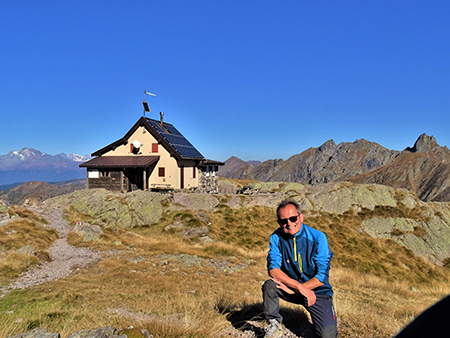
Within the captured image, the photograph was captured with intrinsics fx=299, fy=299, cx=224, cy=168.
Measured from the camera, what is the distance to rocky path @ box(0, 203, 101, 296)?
39.1ft

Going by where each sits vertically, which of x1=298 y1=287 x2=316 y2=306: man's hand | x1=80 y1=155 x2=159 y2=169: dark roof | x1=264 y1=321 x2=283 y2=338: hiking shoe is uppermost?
x1=80 y1=155 x2=159 y2=169: dark roof

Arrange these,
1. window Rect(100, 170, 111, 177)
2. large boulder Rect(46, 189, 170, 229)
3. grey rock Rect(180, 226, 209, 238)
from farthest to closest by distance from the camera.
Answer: window Rect(100, 170, 111, 177)
large boulder Rect(46, 189, 170, 229)
grey rock Rect(180, 226, 209, 238)

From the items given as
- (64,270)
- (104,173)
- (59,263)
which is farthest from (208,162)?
(64,270)

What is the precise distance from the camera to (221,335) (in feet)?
18.6

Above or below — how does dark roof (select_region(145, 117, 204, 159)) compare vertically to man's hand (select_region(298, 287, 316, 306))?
above

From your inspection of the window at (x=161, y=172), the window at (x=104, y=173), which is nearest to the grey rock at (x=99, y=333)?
the window at (x=161, y=172)

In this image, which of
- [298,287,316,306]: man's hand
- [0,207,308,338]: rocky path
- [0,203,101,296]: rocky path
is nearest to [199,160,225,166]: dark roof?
[0,207,308,338]: rocky path

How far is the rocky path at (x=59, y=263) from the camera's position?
11930mm

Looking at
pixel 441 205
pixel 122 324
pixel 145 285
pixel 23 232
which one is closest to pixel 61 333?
pixel 122 324

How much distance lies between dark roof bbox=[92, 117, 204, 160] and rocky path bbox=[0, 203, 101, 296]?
53.8 feet

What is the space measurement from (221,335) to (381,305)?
5.81 metres

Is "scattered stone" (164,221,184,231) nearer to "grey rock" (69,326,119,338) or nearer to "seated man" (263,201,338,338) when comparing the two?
"grey rock" (69,326,119,338)

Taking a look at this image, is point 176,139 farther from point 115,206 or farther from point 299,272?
point 299,272

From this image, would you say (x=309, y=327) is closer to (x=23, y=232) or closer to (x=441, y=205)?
(x=23, y=232)
